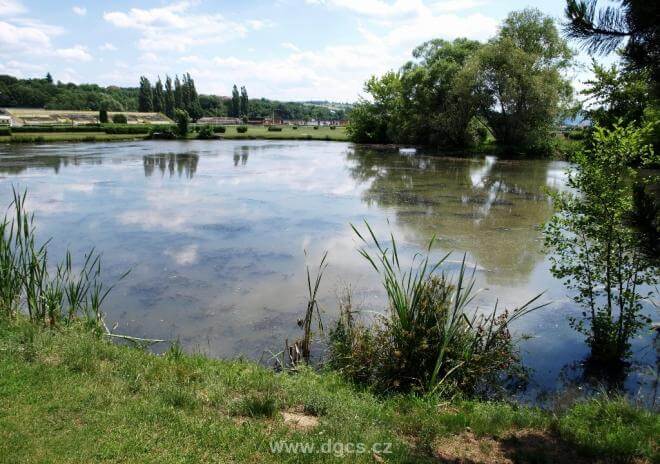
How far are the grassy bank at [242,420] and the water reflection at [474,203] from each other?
10.9ft

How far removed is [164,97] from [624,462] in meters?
104

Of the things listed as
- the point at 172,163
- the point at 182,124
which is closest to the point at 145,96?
the point at 182,124

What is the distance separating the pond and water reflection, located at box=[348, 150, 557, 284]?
0.06 meters

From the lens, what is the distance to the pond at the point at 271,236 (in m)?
6.96

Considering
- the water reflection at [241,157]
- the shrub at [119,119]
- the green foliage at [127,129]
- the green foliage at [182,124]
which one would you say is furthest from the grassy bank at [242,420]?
the shrub at [119,119]

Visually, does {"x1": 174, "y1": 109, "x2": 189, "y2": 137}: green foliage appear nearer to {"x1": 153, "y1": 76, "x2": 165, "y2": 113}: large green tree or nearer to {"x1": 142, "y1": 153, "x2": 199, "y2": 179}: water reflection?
{"x1": 142, "y1": 153, "x2": 199, "y2": 179}: water reflection

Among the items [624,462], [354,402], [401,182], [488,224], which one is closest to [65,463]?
[354,402]

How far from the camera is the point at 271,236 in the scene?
1221 centimetres

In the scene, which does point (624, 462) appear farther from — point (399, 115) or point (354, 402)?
point (399, 115)

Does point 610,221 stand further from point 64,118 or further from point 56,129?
point 64,118

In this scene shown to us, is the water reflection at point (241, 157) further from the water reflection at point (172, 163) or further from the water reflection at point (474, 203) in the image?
the water reflection at point (474, 203)

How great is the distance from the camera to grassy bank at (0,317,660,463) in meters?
3.46

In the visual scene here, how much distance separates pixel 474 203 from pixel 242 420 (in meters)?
14.5

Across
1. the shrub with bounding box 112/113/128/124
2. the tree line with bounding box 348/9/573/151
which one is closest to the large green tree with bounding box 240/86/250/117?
the shrub with bounding box 112/113/128/124
